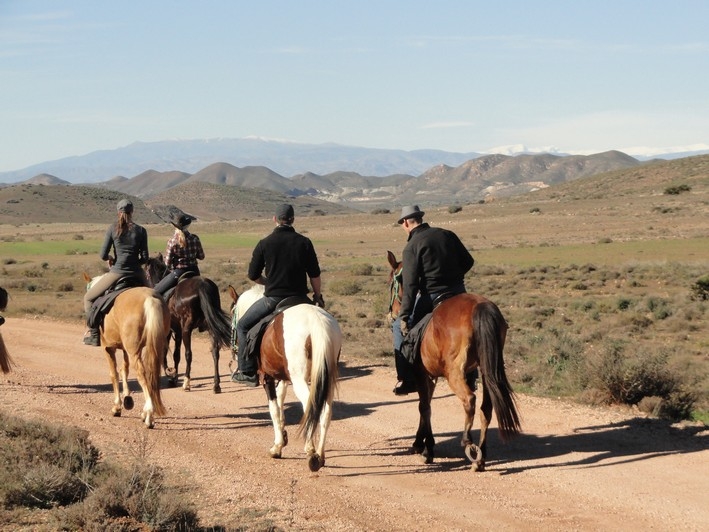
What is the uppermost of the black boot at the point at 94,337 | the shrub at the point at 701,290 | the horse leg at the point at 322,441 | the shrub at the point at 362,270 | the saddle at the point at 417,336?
the saddle at the point at 417,336

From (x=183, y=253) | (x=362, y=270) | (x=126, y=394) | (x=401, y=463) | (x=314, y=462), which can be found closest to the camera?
(x=314, y=462)

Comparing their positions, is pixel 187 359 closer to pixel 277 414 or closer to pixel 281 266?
pixel 277 414

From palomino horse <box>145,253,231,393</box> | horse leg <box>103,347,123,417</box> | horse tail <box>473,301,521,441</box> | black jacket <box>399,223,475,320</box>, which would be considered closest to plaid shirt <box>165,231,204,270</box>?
palomino horse <box>145,253,231,393</box>

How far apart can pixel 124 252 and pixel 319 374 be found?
4.41 m

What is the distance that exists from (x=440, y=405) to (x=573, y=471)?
3662mm

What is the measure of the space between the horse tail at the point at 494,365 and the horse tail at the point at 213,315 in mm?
6153

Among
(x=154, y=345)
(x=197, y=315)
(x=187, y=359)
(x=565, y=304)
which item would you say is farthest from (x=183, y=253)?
(x=565, y=304)

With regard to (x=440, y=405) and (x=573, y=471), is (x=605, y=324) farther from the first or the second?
(x=573, y=471)

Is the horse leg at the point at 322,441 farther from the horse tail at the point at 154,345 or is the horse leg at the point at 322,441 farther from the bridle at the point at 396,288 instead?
the horse tail at the point at 154,345

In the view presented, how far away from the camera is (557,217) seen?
80.9 meters

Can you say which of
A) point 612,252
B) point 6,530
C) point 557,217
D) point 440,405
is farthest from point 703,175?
point 6,530

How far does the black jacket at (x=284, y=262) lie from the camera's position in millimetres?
10164

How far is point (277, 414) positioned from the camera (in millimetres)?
10328

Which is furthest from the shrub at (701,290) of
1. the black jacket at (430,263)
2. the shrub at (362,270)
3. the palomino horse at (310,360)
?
the palomino horse at (310,360)
